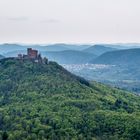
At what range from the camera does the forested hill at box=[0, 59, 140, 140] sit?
97.4 metres

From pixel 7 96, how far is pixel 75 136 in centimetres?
3466

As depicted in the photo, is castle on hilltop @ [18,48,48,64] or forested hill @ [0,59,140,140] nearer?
forested hill @ [0,59,140,140]

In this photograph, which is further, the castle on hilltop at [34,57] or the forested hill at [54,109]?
the castle on hilltop at [34,57]

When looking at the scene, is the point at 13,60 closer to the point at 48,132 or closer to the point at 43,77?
the point at 43,77

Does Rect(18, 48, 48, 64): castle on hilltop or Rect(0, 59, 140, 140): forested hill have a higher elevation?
Rect(18, 48, 48, 64): castle on hilltop

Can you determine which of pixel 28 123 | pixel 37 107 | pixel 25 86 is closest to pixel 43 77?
pixel 25 86

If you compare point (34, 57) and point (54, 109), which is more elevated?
point (34, 57)

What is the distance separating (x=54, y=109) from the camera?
110 meters

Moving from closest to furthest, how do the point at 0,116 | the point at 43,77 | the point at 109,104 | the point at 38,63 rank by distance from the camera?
the point at 0,116 < the point at 109,104 < the point at 43,77 < the point at 38,63

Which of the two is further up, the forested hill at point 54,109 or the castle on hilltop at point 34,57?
the castle on hilltop at point 34,57

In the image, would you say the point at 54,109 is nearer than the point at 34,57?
Yes

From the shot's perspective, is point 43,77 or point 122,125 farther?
point 43,77

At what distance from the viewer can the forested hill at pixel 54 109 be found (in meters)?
97.4

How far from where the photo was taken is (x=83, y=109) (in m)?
111
